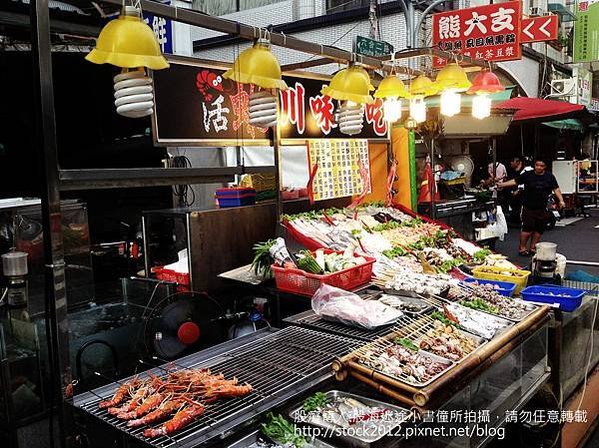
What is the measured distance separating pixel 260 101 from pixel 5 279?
2.96 m

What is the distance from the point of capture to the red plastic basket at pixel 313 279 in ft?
14.6

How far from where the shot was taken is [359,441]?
251 centimetres

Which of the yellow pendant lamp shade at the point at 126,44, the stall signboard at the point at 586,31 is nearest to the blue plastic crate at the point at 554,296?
the yellow pendant lamp shade at the point at 126,44

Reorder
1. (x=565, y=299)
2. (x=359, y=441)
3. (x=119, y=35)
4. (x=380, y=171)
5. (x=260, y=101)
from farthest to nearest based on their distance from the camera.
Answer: (x=380, y=171) < (x=565, y=299) < (x=260, y=101) < (x=119, y=35) < (x=359, y=441)

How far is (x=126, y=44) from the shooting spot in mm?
2766

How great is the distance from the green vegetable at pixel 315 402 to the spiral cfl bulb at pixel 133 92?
205cm

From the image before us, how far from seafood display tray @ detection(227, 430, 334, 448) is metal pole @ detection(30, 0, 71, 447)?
3.15 ft

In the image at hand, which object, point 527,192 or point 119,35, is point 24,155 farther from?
point 527,192

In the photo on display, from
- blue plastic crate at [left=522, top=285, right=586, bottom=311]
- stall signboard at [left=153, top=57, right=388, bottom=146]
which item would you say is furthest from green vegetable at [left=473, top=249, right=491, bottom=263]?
stall signboard at [left=153, top=57, right=388, bottom=146]

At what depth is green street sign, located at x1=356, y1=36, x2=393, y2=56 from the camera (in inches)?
379

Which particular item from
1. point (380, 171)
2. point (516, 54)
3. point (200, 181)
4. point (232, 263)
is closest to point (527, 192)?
point (516, 54)

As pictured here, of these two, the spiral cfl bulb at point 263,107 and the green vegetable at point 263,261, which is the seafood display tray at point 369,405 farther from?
the spiral cfl bulb at point 263,107

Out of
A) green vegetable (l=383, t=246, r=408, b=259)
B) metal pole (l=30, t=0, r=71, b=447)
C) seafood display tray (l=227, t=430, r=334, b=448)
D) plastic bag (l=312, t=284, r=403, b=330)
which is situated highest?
metal pole (l=30, t=0, r=71, b=447)

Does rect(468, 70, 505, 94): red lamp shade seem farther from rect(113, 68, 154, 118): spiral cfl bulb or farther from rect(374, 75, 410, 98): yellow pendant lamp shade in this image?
rect(113, 68, 154, 118): spiral cfl bulb
